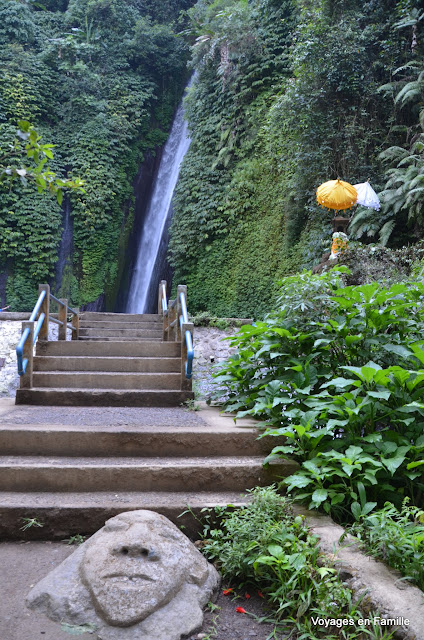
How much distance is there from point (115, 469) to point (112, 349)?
3369mm

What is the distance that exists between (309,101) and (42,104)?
32.9ft

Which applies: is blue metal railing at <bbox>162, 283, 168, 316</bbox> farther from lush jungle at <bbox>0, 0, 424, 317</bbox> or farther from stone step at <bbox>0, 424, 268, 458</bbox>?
stone step at <bbox>0, 424, 268, 458</bbox>

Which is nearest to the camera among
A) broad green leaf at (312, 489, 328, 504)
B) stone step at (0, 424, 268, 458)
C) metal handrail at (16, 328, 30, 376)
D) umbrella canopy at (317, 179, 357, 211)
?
broad green leaf at (312, 489, 328, 504)

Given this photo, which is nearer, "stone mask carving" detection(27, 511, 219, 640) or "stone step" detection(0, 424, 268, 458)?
"stone mask carving" detection(27, 511, 219, 640)

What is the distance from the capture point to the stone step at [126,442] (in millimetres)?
3602

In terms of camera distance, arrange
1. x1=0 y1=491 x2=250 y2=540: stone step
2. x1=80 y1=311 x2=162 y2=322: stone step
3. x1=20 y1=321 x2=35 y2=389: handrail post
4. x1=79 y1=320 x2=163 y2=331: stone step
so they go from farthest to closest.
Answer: x1=80 y1=311 x2=162 y2=322: stone step → x1=79 y1=320 x2=163 y2=331: stone step → x1=20 y1=321 x2=35 y2=389: handrail post → x1=0 y1=491 x2=250 y2=540: stone step

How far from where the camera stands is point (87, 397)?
16.3 ft

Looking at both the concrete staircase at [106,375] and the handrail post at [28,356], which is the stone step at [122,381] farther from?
the handrail post at [28,356]

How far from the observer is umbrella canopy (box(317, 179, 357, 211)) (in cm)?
824

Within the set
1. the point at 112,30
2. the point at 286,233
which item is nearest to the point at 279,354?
the point at 286,233

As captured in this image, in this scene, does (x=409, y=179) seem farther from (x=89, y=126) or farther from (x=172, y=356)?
(x=89, y=126)

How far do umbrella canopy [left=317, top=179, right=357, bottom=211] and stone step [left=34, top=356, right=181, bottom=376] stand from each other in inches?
166

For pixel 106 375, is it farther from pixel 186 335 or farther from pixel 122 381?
pixel 186 335

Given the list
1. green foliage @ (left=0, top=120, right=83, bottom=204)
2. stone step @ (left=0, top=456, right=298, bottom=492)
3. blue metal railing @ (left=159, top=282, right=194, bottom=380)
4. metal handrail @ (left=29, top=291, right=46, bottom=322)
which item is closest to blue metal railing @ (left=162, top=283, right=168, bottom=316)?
blue metal railing @ (left=159, top=282, right=194, bottom=380)
